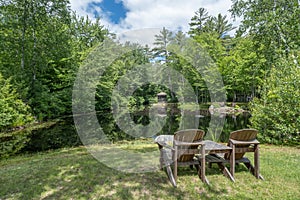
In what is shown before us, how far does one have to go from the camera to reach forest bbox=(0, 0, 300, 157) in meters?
6.09

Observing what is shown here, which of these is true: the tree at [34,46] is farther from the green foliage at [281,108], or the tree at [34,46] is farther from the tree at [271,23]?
the green foliage at [281,108]

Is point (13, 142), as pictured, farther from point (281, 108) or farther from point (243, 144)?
point (281, 108)

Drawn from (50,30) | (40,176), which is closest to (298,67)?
(40,176)

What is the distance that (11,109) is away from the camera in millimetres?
9953

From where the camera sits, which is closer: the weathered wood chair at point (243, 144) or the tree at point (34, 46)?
the weathered wood chair at point (243, 144)

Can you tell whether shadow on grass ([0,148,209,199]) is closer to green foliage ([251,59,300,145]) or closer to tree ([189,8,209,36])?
green foliage ([251,59,300,145])

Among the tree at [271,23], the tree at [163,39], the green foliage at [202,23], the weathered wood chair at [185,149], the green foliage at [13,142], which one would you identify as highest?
the green foliage at [202,23]

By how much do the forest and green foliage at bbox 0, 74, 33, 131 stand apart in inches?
1.9

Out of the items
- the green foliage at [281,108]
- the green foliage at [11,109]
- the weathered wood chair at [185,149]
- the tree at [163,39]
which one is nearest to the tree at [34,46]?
the green foliage at [11,109]

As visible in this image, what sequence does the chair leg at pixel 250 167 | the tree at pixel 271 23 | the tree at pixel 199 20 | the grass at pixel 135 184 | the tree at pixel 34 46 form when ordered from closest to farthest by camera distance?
the grass at pixel 135 184 → the chair leg at pixel 250 167 → the tree at pixel 271 23 → the tree at pixel 34 46 → the tree at pixel 199 20

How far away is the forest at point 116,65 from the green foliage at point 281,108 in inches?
0.9

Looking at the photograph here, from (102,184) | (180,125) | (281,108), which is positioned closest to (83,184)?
(102,184)

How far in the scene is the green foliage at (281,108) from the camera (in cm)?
557

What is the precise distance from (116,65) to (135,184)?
35.3ft
